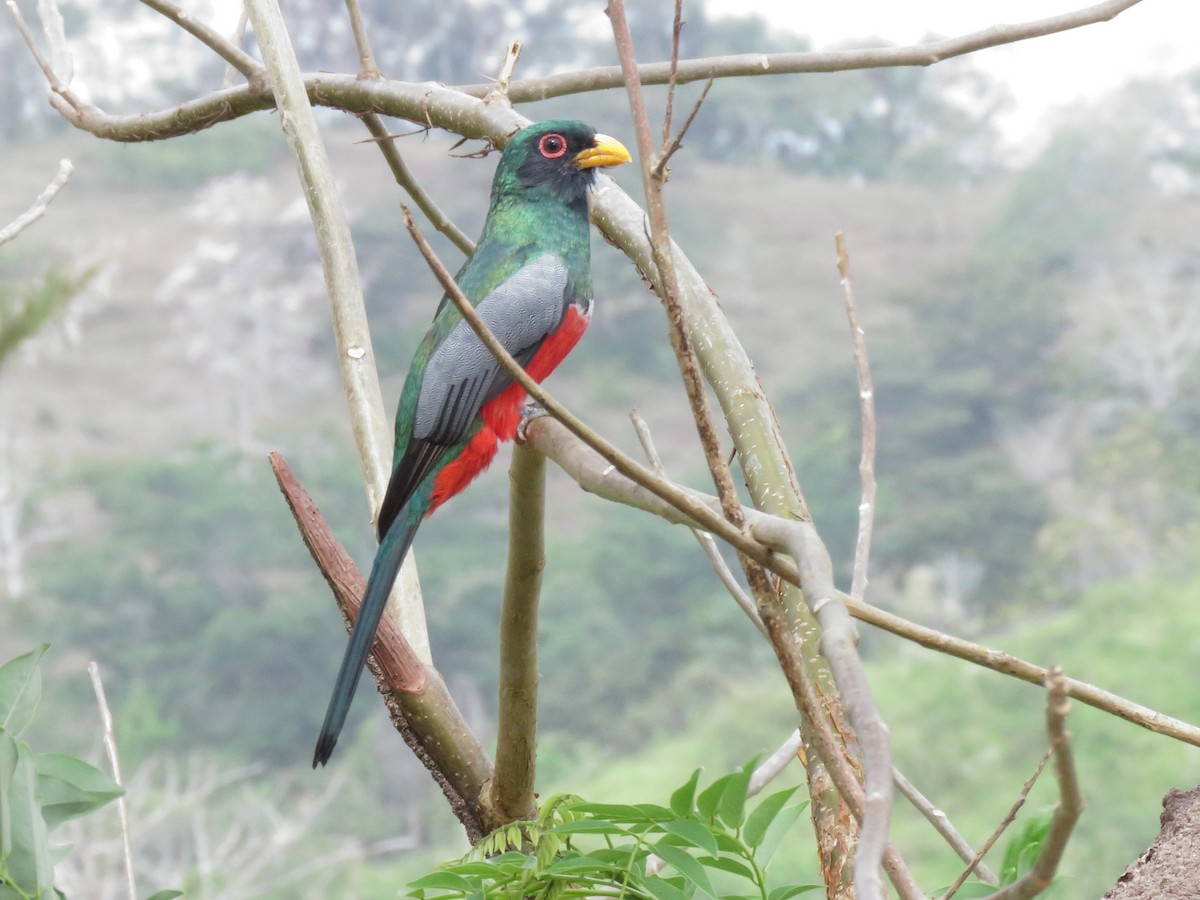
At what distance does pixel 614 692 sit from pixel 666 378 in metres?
4.93

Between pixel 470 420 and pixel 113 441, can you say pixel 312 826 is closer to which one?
pixel 113 441

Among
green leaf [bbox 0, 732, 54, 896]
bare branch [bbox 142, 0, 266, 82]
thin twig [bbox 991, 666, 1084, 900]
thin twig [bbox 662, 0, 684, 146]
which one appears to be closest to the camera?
thin twig [bbox 991, 666, 1084, 900]

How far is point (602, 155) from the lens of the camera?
1.56m

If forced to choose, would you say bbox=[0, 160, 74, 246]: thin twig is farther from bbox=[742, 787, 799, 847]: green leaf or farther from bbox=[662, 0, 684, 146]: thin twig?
bbox=[742, 787, 799, 847]: green leaf

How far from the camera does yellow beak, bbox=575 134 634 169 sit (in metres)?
1.54

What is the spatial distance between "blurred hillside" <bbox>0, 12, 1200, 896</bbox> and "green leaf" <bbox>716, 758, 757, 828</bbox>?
42.5ft

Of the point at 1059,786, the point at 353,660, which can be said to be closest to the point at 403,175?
the point at 353,660

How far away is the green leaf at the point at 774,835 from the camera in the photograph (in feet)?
2.20

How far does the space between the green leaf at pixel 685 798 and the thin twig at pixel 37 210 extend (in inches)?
25.3

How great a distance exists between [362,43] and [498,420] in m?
0.40

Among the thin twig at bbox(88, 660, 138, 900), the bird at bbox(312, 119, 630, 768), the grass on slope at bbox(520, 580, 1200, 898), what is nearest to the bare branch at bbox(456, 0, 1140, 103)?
the bird at bbox(312, 119, 630, 768)

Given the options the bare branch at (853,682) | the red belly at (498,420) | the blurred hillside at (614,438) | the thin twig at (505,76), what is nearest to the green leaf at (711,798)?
the bare branch at (853,682)

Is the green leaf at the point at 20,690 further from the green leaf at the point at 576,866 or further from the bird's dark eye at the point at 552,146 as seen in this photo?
the bird's dark eye at the point at 552,146

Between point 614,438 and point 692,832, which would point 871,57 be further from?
point 614,438
